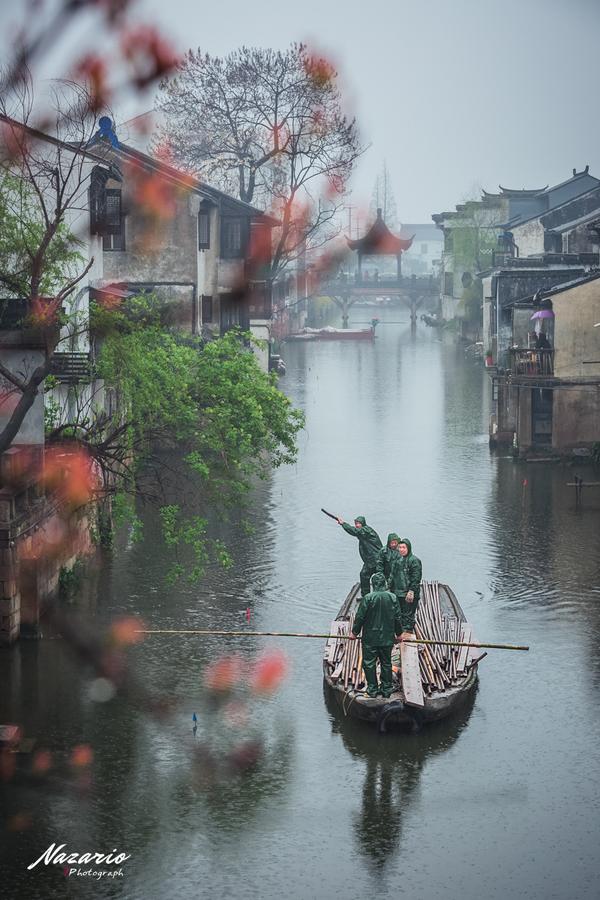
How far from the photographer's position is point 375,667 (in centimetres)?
2422

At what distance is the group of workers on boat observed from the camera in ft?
79.4

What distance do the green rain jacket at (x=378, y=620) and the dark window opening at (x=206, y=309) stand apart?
3533 centimetres

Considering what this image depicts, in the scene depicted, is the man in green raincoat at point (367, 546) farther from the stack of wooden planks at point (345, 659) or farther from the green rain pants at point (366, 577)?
the stack of wooden planks at point (345, 659)

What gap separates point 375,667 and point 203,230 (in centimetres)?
3565

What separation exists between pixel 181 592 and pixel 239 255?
30312 mm

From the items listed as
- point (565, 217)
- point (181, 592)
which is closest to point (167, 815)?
point (181, 592)

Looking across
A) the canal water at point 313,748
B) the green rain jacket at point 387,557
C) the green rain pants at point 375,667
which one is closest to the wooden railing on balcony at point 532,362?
the canal water at point 313,748

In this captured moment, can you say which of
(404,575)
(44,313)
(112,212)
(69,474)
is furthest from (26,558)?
(112,212)

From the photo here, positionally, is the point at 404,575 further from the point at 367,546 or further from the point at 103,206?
the point at 103,206

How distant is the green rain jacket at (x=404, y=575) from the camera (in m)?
27.4

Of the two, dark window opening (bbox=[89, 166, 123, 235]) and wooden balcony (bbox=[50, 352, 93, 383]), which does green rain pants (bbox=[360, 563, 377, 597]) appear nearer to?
wooden balcony (bbox=[50, 352, 93, 383])

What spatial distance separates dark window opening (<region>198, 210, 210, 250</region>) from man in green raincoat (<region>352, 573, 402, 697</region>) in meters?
34.1

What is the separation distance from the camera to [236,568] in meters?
36.4

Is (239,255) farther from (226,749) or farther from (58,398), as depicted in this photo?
(226,749)
